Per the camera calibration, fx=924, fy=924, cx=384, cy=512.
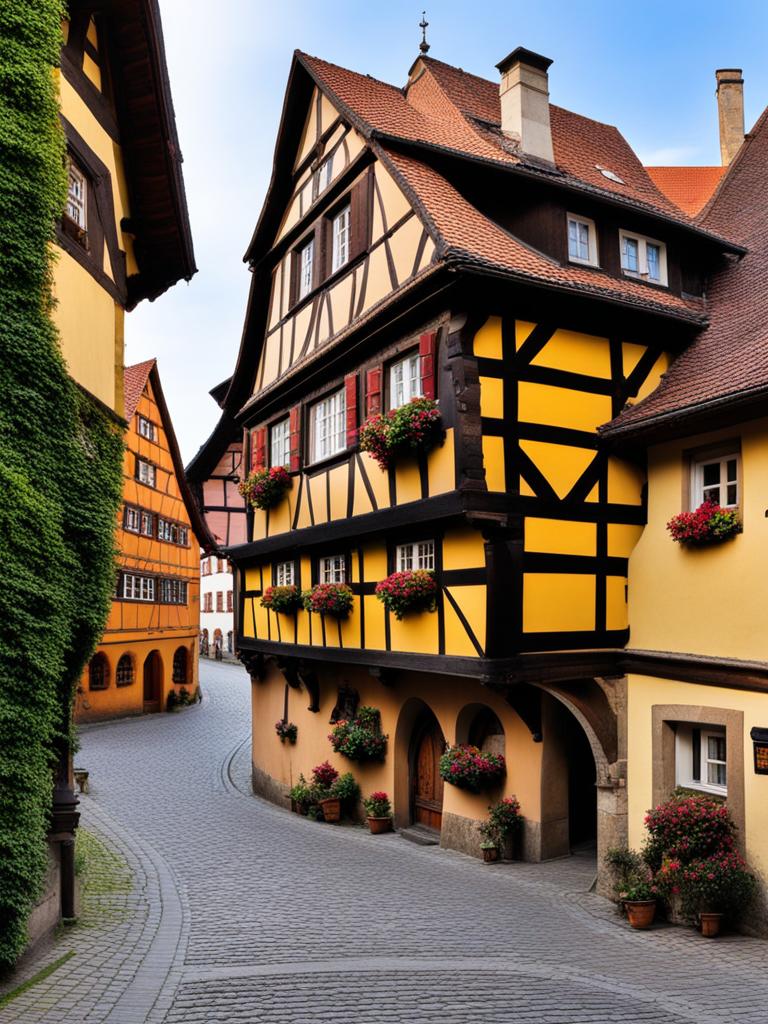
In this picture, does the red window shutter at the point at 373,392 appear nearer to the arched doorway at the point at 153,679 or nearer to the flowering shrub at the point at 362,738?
the flowering shrub at the point at 362,738

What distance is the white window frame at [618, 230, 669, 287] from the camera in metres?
13.6

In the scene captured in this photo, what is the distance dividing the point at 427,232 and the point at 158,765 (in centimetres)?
1498

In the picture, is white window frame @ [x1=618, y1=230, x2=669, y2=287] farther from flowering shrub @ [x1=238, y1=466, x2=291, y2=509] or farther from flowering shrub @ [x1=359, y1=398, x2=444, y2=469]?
flowering shrub @ [x1=238, y1=466, x2=291, y2=509]

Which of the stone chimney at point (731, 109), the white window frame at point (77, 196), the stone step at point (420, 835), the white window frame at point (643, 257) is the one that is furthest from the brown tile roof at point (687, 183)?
the stone step at point (420, 835)

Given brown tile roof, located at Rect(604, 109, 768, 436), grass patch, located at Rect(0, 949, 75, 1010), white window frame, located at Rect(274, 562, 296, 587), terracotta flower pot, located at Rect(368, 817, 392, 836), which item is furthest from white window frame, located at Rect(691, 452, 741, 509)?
grass patch, located at Rect(0, 949, 75, 1010)

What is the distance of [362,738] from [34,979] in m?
7.98

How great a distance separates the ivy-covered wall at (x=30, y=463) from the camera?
7.93m

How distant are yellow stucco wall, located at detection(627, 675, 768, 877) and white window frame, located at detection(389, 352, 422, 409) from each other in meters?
4.74

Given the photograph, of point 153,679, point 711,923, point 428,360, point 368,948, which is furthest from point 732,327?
point 153,679

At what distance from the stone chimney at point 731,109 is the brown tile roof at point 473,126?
7.85 ft

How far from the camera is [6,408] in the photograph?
8148 millimetres

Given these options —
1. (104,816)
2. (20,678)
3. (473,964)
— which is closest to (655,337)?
(473,964)

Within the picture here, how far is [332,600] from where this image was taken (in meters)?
14.4

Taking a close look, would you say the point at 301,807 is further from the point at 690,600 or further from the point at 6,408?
the point at 6,408
